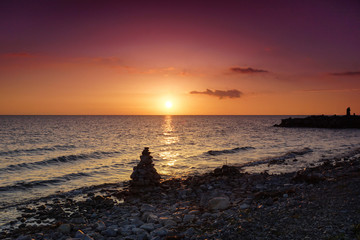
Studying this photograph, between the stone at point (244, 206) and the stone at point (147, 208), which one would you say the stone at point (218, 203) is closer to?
the stone at point (244, 206)

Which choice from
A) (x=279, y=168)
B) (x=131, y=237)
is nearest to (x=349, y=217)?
(x=131, y=237)

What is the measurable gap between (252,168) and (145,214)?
1753 centimetres

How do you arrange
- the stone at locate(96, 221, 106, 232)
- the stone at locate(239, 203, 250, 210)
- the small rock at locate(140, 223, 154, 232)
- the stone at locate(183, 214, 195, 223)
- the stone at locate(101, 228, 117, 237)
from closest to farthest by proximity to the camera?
the stone at locate(101, 228, 117, 237) < the small rock at locate(140, 223, 154, 232) < the stone at locate(96, 221, 106, 232) < the stone at locate(183, 214, 195, 223) < the stone at locate(239, 203, 250, 210)

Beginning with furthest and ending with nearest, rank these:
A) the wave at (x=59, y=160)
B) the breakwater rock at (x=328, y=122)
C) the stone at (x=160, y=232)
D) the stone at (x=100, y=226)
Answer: the breakwater rock at (x=328, y=122) → the wave at (x=59, y=160) → the stone at (x=100, y=226) → the stone at (x=160, y=232)

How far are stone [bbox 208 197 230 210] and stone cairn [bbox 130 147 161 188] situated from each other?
23.1 feet

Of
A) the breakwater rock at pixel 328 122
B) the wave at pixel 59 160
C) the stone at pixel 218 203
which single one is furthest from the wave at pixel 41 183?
the breakwater rock at pixel 328 122

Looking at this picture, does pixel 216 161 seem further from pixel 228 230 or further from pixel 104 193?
pixel 228 230

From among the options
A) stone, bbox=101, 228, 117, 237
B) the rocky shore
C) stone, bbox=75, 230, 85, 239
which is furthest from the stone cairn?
stone, bbox=75, 230, 85, 239

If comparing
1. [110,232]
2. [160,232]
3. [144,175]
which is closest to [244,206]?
[160,232]

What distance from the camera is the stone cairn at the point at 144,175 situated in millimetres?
20359

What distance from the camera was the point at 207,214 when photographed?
1353 cm

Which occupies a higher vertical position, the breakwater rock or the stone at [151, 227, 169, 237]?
the breakwater rock

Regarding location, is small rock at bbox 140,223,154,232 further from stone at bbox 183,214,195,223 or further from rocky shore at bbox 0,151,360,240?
stone at bbox 183,214,195,223

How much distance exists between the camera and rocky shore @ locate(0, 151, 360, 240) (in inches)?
388
